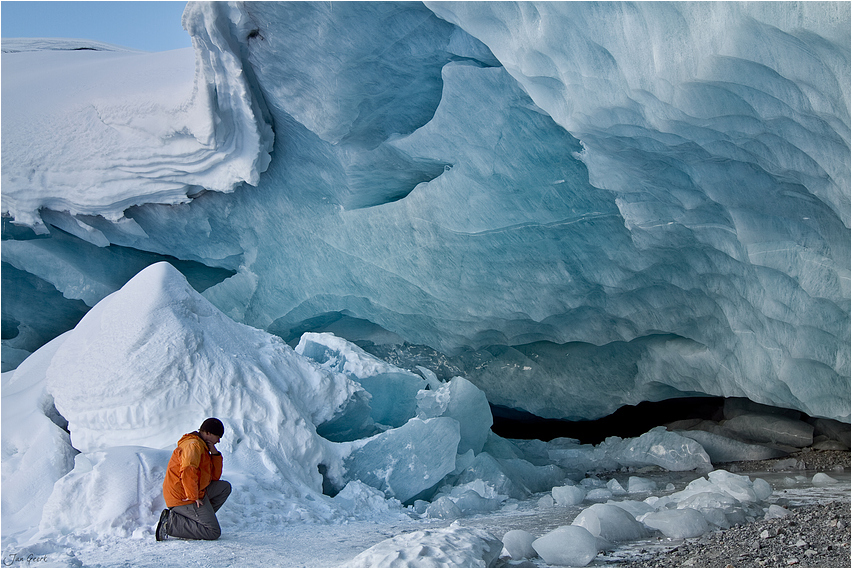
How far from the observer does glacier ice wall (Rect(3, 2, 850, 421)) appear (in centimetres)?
295

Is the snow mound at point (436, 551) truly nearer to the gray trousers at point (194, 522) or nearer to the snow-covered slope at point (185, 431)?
the gray trousers at point (194, 522)

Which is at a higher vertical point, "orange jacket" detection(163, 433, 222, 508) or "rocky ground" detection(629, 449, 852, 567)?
"orange jacket" detection(163, 433, 222, 508)

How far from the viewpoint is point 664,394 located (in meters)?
6.09

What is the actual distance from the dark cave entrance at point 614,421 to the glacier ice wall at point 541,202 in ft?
3.68

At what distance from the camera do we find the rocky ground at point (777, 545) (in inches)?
79.8

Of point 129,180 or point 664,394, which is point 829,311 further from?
point 129,180

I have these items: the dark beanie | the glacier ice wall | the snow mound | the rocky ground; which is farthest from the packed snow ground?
the glacier ice wall

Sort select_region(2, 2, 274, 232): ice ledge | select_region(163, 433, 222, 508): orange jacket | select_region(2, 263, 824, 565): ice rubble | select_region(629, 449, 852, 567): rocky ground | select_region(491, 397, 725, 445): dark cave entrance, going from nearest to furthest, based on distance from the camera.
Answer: select_region(629, 449, 852, 567): rocky ground < select_region(163, 433, 222, 508): orange jacket < select_region(2, 263, 824, 565): ice rubble < select_region(2, 2, 274, 232): ice ledge < select_region(491, 397, 725, 445): dark cave entrance

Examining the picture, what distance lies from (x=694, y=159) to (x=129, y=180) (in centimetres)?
428

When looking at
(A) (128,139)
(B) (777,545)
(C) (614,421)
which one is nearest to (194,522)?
(B) (777,545)

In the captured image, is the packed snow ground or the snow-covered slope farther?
the snow-covered slope

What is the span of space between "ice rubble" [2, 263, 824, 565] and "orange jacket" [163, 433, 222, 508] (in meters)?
0.23

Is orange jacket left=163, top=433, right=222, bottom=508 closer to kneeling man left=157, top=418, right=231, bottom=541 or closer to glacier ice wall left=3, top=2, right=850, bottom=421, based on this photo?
kneeling man left=157, top=418, right=231, bottom=541

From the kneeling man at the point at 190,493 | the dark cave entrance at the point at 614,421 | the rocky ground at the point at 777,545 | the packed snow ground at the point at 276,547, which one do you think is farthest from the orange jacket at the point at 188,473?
the dark cave entrance at the point at 614,421
